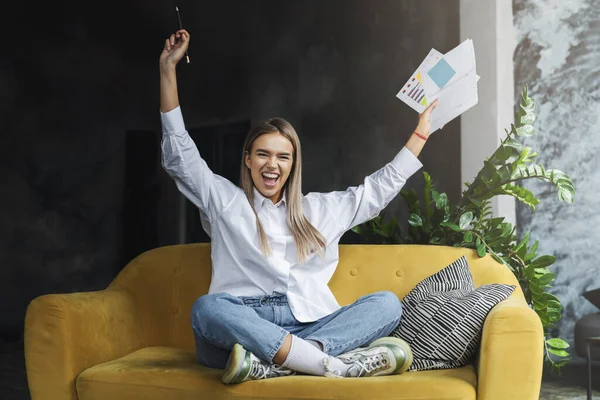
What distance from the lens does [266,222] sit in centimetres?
246

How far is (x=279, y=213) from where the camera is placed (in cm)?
250

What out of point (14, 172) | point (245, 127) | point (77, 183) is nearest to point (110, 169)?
point (77, 183)

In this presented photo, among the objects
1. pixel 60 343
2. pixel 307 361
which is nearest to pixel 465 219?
pixel 307 361

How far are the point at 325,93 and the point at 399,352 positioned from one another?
1.78 metres

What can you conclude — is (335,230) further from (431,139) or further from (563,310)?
(563,310)

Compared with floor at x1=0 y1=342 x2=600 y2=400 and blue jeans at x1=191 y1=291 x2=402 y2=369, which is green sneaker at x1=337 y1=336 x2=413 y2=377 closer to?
blue jeans at x1=191 y1=291 x2=402 y2=369

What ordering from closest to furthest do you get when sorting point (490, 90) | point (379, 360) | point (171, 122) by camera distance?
point (379, 360), point (171, 122), point (490, 90)

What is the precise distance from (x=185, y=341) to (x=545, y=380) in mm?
1611

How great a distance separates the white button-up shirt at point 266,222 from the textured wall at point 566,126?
1006 millimetres

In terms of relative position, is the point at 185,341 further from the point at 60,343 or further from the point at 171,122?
the point at 171,122

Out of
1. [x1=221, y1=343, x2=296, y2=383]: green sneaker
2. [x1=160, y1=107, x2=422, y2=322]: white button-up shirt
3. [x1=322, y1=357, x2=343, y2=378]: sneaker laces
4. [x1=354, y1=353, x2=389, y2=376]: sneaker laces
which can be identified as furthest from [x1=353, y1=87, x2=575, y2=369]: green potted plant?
[x1=221, y1=343, x2=296, y2=383]: green sneaker

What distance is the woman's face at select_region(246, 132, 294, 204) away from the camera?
2.47m

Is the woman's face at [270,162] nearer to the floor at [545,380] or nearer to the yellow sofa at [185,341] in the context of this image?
the yellow sofa at [185,341]

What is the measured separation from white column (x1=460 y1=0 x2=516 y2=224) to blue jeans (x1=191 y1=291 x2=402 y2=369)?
4.18 feet
